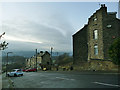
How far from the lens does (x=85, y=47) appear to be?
3378 centimetres

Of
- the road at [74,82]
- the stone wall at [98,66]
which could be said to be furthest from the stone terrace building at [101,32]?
the road at [74,82]

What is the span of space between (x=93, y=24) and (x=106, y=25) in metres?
3.09

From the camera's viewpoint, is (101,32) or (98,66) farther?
(101,32)

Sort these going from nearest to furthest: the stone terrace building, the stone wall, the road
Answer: the road < the stone wall < the stone terrace building

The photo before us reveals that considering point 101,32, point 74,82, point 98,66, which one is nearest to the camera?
point 74,82

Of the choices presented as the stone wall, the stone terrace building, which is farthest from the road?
the stone terrace building

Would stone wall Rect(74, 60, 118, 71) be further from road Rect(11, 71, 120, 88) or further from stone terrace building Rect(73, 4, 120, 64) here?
road Rect(11, 71, 120, 88)

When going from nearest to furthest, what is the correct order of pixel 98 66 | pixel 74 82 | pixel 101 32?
pixel 74 82, pixel 98 66, pixel 101 32

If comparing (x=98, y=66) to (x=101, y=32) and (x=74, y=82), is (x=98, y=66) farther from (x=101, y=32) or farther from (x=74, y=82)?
(x=74, y=82)

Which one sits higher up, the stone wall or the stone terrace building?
the stone terrace building

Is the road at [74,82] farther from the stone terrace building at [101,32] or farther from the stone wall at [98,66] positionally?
the stone terrace building at [101,32]

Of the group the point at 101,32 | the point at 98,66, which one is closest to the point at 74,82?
the point at 98,66

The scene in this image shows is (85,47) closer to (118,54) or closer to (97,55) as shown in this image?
(97,55)

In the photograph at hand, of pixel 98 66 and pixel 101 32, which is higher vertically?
pixel 101 32
